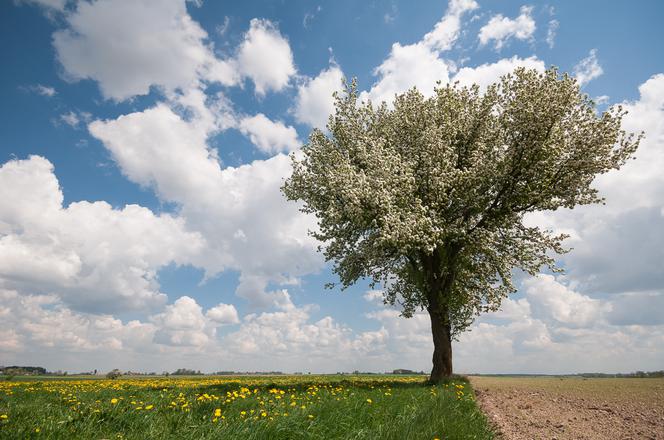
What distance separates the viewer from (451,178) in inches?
904

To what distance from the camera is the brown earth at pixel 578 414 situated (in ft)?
37.6

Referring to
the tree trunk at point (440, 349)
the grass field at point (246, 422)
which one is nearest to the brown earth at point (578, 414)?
the grass field at point (246, 422)

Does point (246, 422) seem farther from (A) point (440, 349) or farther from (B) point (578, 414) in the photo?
(A) point (440, 349)

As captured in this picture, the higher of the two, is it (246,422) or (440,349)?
(440,349)

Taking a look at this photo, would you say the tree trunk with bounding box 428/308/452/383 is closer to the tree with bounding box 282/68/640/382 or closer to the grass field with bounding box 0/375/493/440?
the tree with bounding box 282/68/640/382

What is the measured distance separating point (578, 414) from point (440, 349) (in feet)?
35.0

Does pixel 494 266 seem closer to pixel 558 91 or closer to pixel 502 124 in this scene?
pixel 502 124

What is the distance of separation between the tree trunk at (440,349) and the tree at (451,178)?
60mm

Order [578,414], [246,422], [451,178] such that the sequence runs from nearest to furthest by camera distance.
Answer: [246,422] < [578,414] < [451,178]

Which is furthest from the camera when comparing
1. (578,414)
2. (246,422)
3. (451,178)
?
(451,178)

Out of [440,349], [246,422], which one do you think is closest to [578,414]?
[440,349]

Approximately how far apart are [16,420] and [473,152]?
22.5 metres

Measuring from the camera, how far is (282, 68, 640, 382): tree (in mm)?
22155

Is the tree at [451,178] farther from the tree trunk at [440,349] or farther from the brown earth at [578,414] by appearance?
the brown earth at [578,414]
